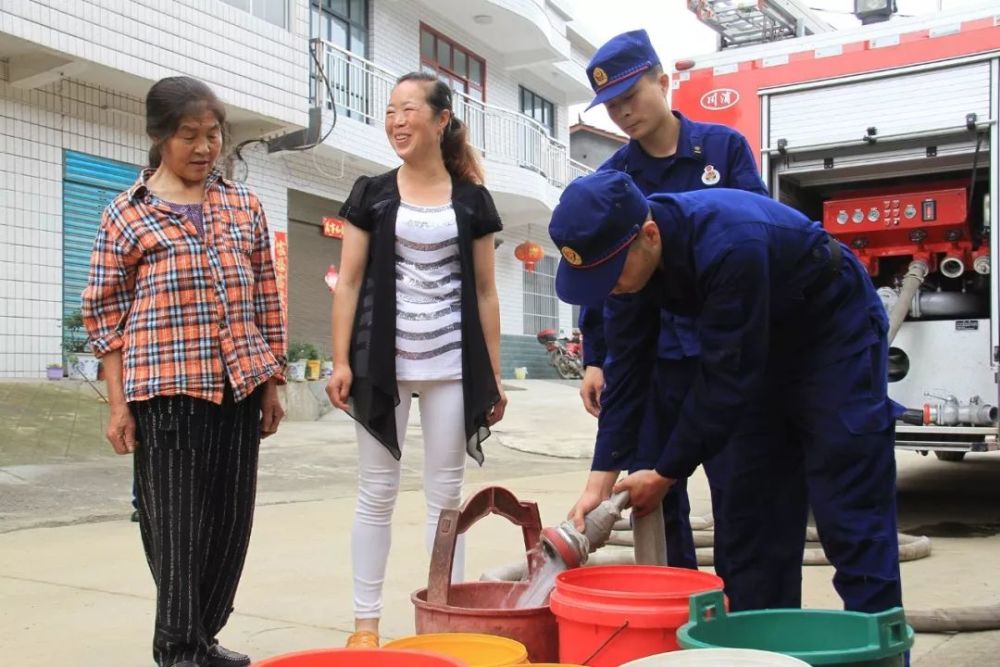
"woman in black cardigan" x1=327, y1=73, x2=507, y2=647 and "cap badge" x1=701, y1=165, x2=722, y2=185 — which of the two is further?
"cap badge" x1=701, y1=165, x2=722, y2=185

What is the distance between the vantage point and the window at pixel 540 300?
66.5 feet

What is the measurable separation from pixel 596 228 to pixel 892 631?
37.2 inches

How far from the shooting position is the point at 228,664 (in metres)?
2.93

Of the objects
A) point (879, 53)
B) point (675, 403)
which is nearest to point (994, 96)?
point (879, 53)

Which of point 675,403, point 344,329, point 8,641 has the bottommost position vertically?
point 8,641

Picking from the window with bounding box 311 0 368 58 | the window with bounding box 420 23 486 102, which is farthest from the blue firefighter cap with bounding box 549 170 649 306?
the window with bounding box 420 23 486 102

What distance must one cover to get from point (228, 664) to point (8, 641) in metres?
0.91

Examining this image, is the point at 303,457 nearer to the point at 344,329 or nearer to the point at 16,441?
the point at 16,441

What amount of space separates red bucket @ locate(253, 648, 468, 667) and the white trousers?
3.93ft

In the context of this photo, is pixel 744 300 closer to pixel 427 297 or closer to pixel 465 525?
pixel 465 525

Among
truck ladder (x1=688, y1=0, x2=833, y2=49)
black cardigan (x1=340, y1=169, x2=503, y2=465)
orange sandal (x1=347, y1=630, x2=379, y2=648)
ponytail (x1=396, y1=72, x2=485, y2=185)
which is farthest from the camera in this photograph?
truck ladder (x1=688, y1=0, x2=833, y2=49)

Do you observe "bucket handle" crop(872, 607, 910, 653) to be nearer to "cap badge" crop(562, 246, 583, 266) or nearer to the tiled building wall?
"cap badge" crop(562, 246, 583, 266)

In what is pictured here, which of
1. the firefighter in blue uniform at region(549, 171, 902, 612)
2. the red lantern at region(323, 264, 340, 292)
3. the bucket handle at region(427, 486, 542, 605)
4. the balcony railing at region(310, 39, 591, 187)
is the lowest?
the bucket handle at region(427, 486, 542, 605)

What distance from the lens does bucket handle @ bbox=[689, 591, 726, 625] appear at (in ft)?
6.51
